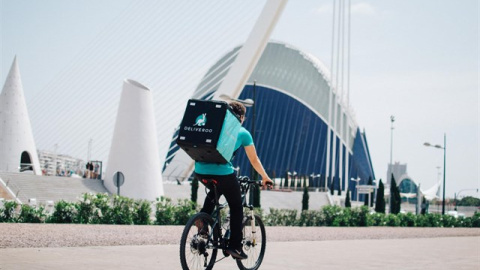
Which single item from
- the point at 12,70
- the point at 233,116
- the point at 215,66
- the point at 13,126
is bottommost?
the point at 233,116

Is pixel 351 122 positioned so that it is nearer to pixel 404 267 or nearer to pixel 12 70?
pixel 12 70

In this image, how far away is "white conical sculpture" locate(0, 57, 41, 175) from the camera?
32250mm

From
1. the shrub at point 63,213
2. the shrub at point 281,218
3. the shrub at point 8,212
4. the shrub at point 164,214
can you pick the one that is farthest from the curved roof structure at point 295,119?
the shrub at point 8,212

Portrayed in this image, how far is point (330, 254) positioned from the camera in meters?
8.84

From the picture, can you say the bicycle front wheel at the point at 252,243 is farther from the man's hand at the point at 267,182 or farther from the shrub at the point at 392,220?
the shrub at the point at 392,220

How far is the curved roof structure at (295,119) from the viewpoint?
246 ft

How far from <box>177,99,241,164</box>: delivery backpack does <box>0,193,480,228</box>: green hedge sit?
354 inches

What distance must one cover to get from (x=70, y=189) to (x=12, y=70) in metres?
10.5

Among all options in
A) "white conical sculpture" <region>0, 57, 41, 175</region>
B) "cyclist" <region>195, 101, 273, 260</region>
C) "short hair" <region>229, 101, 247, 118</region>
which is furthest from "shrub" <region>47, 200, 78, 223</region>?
"white conical sculpture" <region>0, 57, 41, 175</region>

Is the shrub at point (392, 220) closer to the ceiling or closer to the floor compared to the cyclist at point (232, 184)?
closer to the floor

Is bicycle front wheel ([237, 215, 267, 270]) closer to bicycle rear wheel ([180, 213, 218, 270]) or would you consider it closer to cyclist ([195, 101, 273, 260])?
cyclist ([195, 101, 273, 260])

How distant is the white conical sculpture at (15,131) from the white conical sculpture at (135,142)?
926 cm

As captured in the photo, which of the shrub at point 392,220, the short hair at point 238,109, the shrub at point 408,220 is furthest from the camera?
the shrub at point 408,220

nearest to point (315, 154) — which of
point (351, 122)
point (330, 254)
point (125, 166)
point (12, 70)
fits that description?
point (351, 122)
